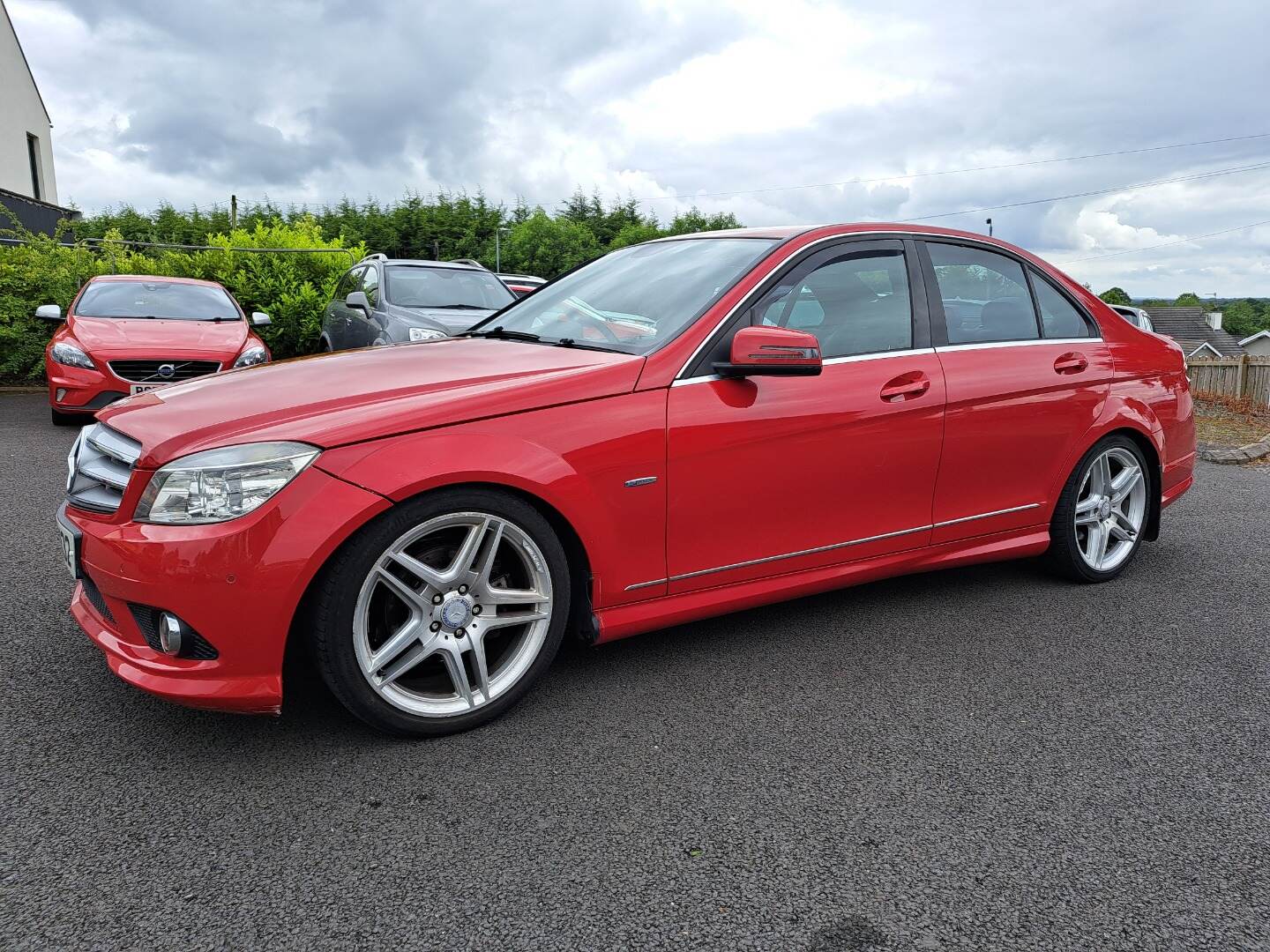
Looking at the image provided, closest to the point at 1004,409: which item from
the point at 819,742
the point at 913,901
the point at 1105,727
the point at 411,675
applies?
the point at 1105,727

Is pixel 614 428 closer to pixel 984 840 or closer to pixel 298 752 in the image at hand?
pixel 298 752

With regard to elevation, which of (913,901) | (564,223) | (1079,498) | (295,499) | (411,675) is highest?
(564,223)

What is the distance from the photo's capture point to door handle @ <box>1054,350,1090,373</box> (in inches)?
158

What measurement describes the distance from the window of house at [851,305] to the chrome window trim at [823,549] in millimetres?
709

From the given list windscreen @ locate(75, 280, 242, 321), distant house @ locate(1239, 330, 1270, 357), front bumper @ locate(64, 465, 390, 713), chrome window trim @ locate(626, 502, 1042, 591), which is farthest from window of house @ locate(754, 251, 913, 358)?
distant house @ locate(1239, 330, 1270, 357)

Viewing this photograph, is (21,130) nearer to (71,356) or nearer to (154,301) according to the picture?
(154,301)

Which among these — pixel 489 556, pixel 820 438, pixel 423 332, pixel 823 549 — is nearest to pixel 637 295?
pixel 820 438

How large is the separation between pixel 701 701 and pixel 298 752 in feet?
4.06

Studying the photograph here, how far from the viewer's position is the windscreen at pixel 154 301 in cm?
862

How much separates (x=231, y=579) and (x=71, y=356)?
22.3ft

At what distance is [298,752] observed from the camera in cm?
264

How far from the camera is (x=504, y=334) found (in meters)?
3.77

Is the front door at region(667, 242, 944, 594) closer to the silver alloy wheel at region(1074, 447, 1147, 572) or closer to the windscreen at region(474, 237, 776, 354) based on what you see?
the windscreen at region(474, 237, 776, 354)

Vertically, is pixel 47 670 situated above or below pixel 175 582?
below
